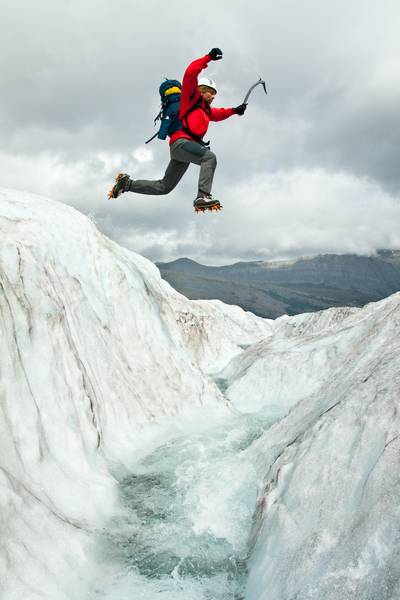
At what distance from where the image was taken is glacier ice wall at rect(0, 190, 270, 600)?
5.66 m

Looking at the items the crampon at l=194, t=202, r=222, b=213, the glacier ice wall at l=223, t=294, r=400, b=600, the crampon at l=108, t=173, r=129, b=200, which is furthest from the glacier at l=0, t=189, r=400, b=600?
the crampon at l=194, t=202, r=222, b=213

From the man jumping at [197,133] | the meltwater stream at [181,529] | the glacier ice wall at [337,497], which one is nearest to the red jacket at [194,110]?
the man jumping at [197,133]

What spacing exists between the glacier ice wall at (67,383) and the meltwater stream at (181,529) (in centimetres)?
45

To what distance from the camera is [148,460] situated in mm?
9969

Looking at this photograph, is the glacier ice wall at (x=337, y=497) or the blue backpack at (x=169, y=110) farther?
the blue backpack at (x=169, y=110)

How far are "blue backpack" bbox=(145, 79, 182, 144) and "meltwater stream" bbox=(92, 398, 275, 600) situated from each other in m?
6.93

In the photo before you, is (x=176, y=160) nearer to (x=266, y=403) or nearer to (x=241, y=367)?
(x=266, y=403)

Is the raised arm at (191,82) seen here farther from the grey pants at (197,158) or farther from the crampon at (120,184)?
the crampon at (120,184)

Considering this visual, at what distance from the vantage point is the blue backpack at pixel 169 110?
9039 millimetres

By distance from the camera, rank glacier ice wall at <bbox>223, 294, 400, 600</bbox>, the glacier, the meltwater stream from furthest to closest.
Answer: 1. the meltwater stream
2. the glacier
3. glacier ice wall at <bbox>223, 294, 400, 600</bbox>

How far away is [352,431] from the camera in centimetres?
577

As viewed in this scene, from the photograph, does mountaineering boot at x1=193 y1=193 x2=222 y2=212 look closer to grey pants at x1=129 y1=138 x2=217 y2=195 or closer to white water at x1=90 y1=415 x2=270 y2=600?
grey pants at x1=129 y1=138 x2=217 y2=195

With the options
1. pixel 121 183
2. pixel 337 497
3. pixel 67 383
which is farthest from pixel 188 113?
pixel 337 497

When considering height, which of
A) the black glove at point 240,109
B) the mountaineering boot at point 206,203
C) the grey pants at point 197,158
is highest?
the black glove at point 240,109
